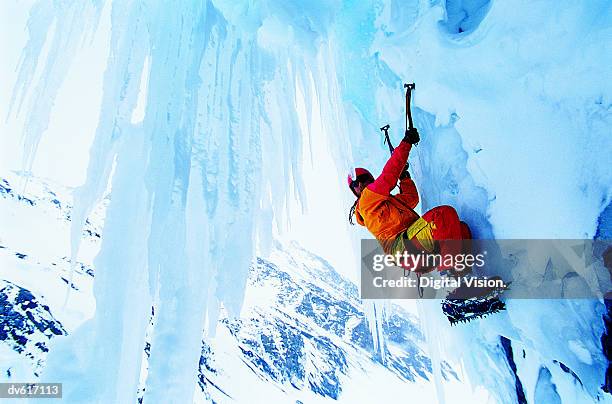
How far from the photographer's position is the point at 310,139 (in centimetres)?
309

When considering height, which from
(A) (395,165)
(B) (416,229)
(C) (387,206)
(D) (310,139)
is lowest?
(B) (416,229)

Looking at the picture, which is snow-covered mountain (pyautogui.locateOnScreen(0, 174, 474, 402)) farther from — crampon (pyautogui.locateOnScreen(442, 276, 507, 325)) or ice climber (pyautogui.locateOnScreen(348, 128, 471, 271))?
ice climber (pyautogui.locateOnScreen(348, 128, 471, 271))

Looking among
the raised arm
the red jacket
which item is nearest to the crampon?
the red jacket

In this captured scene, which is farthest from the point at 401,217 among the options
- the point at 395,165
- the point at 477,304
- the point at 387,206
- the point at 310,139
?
the point at 310,139

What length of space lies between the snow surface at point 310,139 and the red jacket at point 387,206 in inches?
15.9

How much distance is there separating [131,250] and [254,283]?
39.4 feet

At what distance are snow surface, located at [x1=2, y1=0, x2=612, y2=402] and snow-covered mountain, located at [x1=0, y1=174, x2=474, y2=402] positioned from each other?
8669mm

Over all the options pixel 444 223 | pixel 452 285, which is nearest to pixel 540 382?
pixel 452 285

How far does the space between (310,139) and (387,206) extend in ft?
4.07

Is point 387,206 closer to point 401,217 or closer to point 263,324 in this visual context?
point 401,217

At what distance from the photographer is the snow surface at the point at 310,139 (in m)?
1.82

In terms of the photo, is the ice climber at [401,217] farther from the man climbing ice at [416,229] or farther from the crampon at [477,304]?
the crampon at [477,304]

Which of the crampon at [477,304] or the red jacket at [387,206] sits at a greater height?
the red jacket at [387,206]

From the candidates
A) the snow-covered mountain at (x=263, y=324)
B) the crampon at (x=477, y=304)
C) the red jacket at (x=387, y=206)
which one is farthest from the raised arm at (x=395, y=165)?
the snow-covered mountain at (x=263, y=324)
